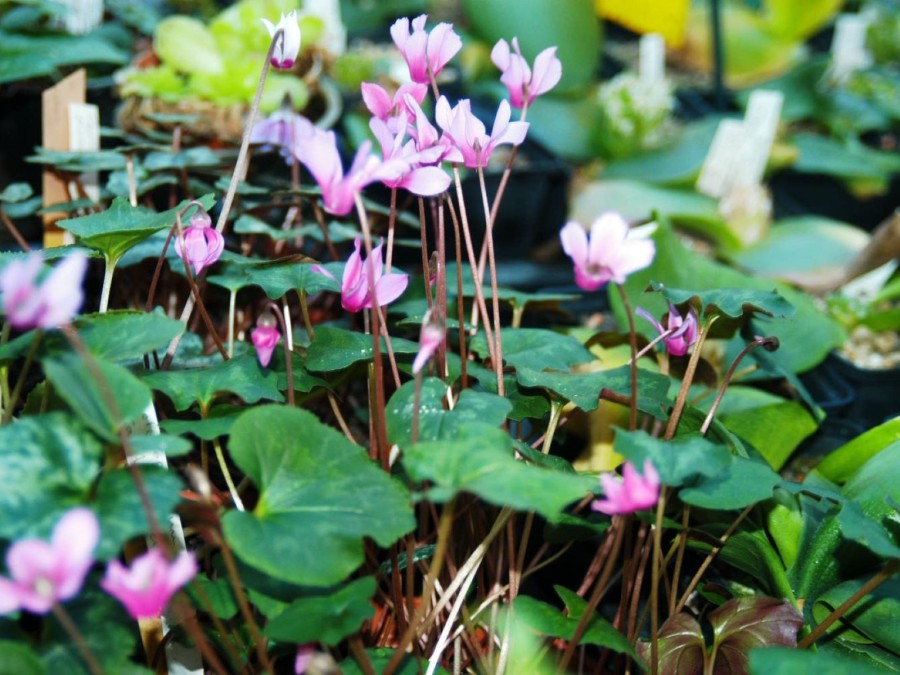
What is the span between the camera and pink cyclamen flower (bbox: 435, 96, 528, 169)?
57cm

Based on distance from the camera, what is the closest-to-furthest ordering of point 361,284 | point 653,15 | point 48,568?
point 48,568, point 361,284, point 653,15

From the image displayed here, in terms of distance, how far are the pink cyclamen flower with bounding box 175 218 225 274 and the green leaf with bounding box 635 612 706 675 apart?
42 cm

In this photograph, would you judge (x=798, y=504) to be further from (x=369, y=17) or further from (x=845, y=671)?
(x=369, y=17)

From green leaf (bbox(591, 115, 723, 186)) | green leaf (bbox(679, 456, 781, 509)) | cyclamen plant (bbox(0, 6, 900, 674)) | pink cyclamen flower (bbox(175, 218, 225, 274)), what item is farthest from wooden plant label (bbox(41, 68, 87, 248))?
green leaf (bbox(591, 115, 723, 186))

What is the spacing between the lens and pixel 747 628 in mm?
605

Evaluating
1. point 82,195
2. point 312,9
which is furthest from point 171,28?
point 82,195

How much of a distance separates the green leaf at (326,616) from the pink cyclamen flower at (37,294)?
0.19 meters

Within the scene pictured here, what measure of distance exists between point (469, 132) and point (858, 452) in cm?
50

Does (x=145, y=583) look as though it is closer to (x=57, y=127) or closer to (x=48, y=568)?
(x=48, y=568)

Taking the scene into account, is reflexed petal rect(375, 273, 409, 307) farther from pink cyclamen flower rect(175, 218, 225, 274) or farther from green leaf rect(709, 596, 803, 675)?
green leaf rect(709, 596, 803, 675)

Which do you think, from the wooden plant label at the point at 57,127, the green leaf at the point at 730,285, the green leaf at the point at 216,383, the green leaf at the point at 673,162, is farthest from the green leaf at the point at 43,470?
→ the green leaf at the point at 673,162

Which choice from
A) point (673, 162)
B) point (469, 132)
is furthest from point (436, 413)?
point (673, 162)

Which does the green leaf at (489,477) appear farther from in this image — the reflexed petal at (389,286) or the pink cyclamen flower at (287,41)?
the pink cyclamen flower at (287,41)

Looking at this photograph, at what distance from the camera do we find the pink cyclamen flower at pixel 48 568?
13.5 inches
